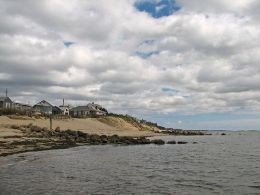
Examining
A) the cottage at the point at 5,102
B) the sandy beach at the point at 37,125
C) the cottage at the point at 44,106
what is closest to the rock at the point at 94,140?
the sandy beach at the point at 37,125

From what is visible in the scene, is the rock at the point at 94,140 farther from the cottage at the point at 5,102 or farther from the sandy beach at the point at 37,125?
the cottage at the point at 5,102

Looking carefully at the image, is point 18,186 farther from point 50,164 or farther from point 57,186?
point 50,164

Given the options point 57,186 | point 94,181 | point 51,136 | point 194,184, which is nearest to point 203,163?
point 194,184

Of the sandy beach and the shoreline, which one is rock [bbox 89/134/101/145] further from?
the sandy beach

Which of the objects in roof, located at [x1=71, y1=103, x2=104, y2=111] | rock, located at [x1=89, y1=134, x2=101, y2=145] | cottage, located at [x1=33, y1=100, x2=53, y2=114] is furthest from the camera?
roof, located at [x1=71, y1=103, x2=104, y2=111]

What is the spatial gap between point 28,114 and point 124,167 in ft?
181

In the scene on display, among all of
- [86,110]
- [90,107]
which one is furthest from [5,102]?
[90,107]

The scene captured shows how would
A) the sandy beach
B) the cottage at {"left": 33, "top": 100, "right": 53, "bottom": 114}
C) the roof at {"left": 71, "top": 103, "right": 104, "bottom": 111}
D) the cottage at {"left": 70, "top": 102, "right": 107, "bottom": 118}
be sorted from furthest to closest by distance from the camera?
the roof at {"left": 71, "top": 103, "right": 104, "bottom": 111} < the cottage at {"left": 70, "top": 102, "right": 107, "bottom": 118} < the cottage at {"left": 33, "top": 100, "right": 53, "bottom": 114} < the sandy beach

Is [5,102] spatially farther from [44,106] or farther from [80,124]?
[80,124]

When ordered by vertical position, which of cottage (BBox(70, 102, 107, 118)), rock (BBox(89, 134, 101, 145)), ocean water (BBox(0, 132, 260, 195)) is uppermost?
cottage (BBox(70, 102, 107, 118))

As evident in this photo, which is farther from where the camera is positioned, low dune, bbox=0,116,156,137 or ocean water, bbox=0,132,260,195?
low dune, bbox=0,116,156,137

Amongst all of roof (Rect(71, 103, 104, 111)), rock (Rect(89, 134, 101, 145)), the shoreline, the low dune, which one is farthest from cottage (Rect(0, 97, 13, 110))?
rock (Rect(89, 134, 101, 145))

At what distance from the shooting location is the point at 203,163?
3694 cm

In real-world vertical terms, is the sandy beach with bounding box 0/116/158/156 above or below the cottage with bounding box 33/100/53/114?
below
